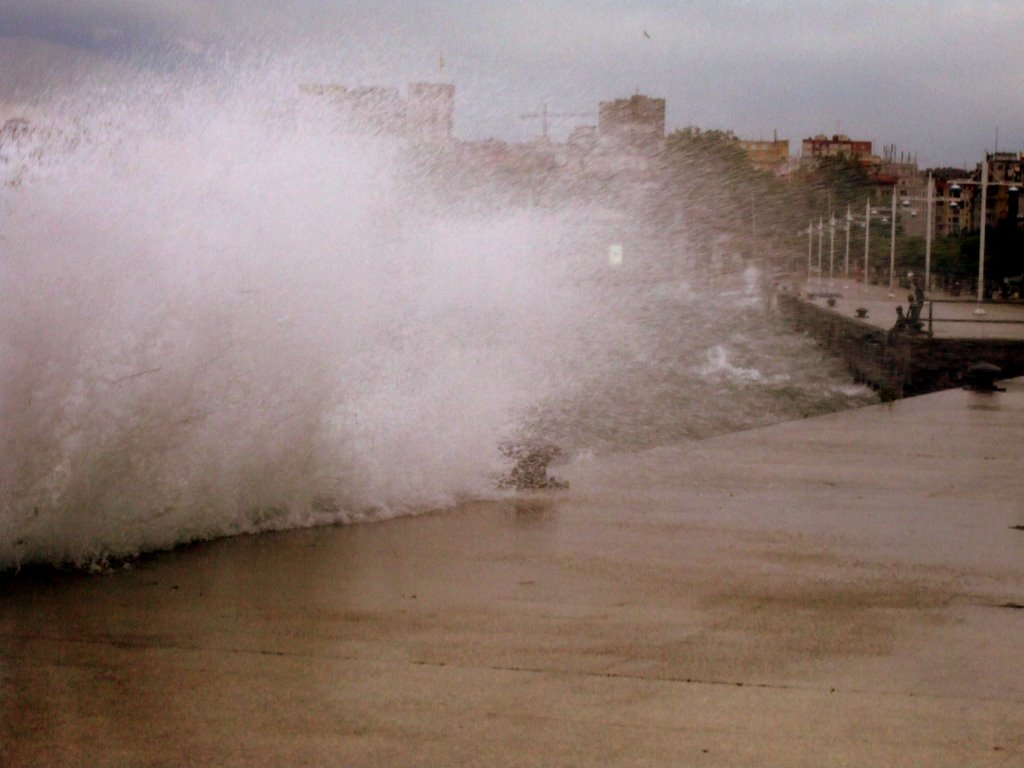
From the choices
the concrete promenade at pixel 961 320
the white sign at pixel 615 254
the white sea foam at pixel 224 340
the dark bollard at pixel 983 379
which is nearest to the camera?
the white sea foam at pixel 224 340

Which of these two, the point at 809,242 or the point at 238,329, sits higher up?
the point at 809,242

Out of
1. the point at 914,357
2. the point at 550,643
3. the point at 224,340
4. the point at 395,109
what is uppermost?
the point at 395,109

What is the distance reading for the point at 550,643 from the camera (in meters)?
5.22

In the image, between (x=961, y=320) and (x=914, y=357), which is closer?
(x=914, y=357)

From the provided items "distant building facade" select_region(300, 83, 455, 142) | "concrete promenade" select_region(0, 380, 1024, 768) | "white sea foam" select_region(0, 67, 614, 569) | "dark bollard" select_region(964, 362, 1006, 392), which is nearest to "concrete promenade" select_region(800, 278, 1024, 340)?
"dark bollard" select_region(964, 362, 1006, 392)

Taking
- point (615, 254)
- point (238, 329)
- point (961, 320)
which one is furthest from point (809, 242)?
point (238, 329)

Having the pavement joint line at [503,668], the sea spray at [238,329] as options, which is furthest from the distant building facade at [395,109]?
the pavement joint line at [503,668]

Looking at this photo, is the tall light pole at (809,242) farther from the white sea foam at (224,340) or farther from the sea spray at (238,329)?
the white sea foam at (224,340)

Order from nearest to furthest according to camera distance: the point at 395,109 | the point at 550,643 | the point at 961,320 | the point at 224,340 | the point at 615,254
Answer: the point at 550,643 → the point at 224,340 → the point at 395,109 → the point at 615,254 → the point at 961,320

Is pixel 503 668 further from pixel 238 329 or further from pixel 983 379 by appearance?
pixel 983 379

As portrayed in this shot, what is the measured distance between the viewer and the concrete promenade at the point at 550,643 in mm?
4176

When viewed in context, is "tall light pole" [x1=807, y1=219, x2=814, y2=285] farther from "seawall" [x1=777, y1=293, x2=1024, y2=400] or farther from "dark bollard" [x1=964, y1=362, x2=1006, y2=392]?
"dark bollard" [x1=964, y1=362, x2=1006, y2=392]

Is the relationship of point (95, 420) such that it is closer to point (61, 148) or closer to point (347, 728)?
point (61, 148)

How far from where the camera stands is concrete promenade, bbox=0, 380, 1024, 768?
13.7 feet
